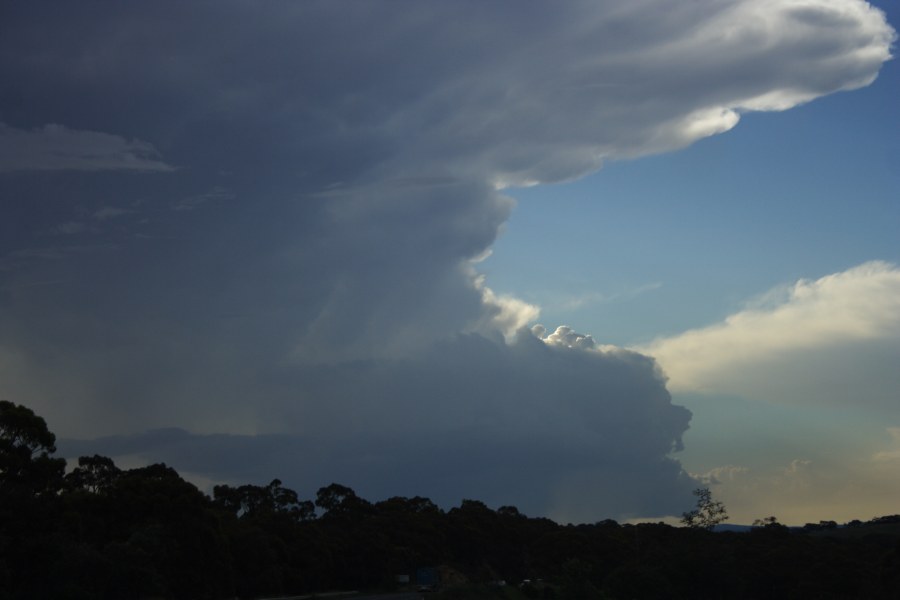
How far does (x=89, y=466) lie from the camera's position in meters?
80.9

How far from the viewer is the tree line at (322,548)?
4909 centimetres

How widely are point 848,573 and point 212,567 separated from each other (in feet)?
176

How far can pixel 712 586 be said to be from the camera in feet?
280

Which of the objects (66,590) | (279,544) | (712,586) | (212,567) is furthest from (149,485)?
(712,586)

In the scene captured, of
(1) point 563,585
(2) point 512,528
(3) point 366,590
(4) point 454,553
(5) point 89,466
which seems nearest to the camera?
(1) point 563,585

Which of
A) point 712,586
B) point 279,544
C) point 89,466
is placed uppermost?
point 89,466

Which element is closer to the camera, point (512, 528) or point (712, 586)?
point (712, 586)

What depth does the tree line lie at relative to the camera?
49.1m

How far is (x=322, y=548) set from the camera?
90812 millimetres

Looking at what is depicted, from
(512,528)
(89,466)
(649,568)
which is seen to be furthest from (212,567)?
(512,528)

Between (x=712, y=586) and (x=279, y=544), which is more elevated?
(x=279, y=544)

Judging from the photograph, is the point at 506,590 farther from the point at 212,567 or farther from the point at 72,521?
the point at 72,521

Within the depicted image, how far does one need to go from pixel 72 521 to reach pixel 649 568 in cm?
4959

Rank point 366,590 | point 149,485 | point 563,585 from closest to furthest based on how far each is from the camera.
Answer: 1. point 149,485
2. point 563,585
3. point 366,590
